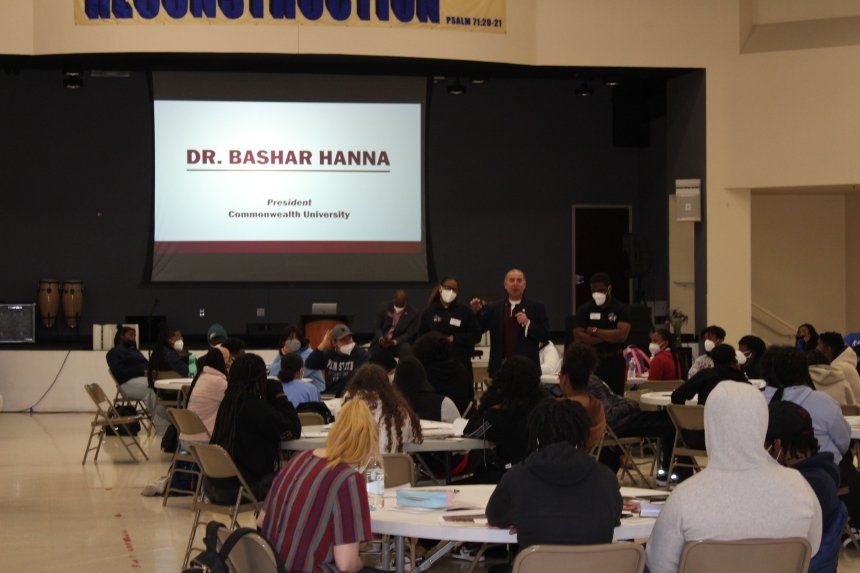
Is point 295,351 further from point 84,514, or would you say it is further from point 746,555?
point 746,555

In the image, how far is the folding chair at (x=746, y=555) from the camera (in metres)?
3.53

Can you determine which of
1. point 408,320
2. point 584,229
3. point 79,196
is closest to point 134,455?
point 408,320

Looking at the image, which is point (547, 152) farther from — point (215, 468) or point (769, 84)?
point (215, 468)

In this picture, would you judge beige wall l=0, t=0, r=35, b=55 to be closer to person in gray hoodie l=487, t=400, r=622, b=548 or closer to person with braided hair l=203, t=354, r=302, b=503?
person with braided hair l=203, t=354, r=302, b=503

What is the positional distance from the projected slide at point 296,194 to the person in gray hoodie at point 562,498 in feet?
32.9

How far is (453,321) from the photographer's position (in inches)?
401

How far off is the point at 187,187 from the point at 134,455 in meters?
3.89

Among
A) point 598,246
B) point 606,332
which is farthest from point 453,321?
point 598,246

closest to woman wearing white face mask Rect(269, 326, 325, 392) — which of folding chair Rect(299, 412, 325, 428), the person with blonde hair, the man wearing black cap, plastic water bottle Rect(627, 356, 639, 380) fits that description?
the man wearing black cap

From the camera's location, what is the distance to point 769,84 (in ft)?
42.2

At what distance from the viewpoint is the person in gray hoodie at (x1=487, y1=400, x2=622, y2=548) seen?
3.70m

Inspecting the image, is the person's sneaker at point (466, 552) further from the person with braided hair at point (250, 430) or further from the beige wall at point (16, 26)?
the beige wall at point (16, 26)

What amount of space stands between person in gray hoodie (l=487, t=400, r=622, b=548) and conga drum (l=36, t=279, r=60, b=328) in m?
13.7

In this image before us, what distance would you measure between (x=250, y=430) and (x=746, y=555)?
302 centimetres
